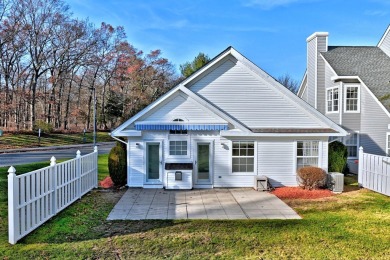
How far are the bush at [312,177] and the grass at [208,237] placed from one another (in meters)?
3.14

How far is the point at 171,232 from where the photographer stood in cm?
737

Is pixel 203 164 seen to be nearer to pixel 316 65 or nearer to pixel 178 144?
pixel 178 144

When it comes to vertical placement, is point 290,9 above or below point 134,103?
above

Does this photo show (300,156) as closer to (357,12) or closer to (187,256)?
(187,256)

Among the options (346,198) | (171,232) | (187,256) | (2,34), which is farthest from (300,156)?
(2,34)

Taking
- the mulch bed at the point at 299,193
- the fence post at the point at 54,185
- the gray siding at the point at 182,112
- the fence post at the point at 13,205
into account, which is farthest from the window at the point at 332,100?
the fence post at the point at 13,205

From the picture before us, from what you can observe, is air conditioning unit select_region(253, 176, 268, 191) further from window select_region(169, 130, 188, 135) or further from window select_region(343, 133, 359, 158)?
window select_region(343, 133, 359, 158)

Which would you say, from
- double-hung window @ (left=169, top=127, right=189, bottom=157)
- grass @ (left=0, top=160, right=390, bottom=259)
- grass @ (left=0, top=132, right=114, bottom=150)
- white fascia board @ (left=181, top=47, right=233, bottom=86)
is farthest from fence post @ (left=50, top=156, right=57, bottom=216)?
grass @ (left=0, top=132, right=114, bottom=150)

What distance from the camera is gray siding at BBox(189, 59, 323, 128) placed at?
13727 millimetres

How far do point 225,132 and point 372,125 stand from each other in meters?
9.90

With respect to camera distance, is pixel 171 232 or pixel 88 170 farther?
pixel 88 170

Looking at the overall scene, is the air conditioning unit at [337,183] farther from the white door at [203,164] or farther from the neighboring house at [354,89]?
the neighboring house at [354,89]

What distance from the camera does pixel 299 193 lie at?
1205 cm

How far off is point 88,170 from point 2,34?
30557 mm
